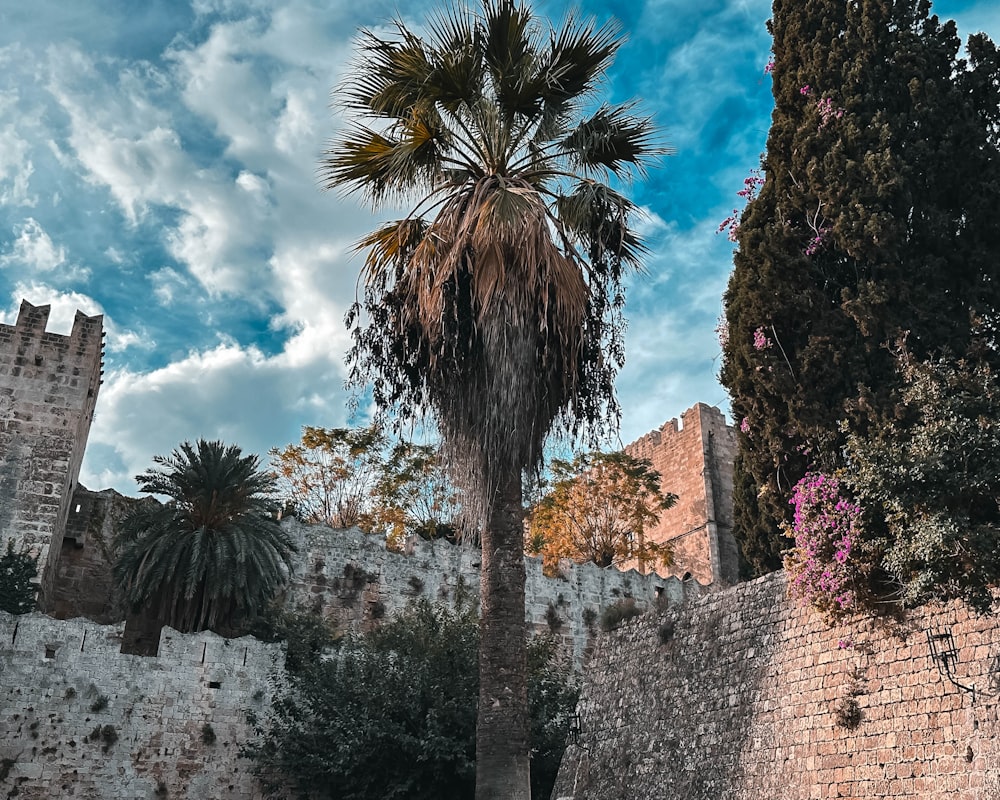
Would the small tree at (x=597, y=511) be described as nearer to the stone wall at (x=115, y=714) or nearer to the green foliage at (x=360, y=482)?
the green foliage at (x=360, y=482)

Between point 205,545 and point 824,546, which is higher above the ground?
point 205,545

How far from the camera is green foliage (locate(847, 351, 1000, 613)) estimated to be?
8492mm

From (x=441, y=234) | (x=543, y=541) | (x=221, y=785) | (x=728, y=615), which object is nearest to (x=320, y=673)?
(x=221, y=785)

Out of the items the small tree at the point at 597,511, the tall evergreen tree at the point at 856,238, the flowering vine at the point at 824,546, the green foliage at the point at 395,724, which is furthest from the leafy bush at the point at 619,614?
the small tree at the point at 597,511

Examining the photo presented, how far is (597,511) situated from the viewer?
33.4 metres

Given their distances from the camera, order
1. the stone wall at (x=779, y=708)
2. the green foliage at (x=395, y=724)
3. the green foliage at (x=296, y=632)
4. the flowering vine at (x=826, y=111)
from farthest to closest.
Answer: the green foliage at (x=296, y=632), the green foliage at (x=395, y=724), the flowering vine at (x=826, y=111), the stone wall at (x=779, y=708)

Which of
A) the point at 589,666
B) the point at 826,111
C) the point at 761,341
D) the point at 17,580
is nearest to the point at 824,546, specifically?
A: the point at 761,341

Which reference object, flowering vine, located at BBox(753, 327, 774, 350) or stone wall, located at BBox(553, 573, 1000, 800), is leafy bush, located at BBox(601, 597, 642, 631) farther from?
flowering vine, located at BBox(753, 327, 774, 350)

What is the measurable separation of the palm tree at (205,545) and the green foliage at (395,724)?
159 inches

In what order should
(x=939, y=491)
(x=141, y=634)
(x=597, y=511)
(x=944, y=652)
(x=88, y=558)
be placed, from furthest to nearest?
(x=597, y=511) < (x=88, y=558) < (x=141, y=634) < (x=939, y=491) < (x=944, y=652)

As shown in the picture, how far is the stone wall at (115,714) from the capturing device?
16.7m

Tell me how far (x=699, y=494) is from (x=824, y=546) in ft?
82.9

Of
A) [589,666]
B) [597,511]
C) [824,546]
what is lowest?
[589,666]

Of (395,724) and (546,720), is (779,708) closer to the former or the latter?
(546,720)
